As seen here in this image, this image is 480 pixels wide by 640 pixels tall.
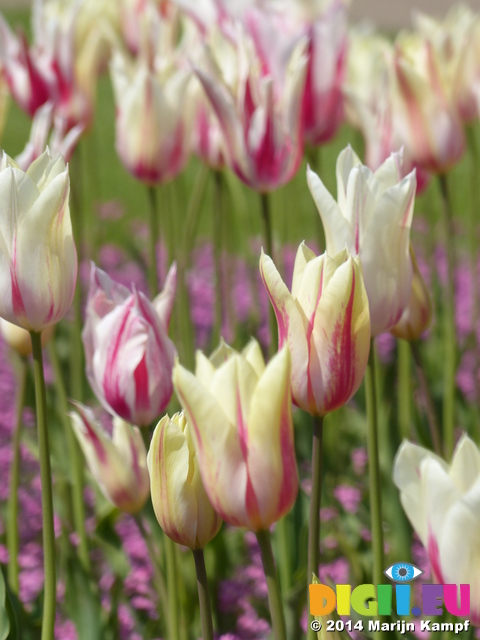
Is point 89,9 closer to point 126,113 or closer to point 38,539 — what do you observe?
point 126,113

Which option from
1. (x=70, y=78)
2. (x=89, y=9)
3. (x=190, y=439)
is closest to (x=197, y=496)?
(x=190, y=439)

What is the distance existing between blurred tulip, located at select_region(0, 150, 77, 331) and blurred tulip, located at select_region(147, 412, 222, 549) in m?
0.21

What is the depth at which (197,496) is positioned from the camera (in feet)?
2.53

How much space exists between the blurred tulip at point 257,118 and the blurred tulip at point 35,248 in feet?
1.61

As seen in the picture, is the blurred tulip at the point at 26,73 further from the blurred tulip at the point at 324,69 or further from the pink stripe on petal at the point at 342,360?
the pink stripe on petal at the point at 342,360

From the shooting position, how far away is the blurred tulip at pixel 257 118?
133cm

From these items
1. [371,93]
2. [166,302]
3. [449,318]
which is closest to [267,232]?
[166,302]

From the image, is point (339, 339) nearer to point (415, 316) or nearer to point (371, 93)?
point (415, 316)

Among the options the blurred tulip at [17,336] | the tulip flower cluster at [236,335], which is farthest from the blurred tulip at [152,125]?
the blurred tulip at [17,336]

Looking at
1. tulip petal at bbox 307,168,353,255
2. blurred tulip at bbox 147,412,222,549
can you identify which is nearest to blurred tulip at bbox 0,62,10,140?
tulip petal at bbox 307,168,353,255

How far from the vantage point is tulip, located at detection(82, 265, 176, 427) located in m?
1.00

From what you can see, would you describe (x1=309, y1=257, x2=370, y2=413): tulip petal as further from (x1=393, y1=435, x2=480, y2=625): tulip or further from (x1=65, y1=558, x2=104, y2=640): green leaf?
(x1=65, y1=558, x2=104, y2=640): green leaf

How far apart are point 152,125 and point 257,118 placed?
0.35 meters

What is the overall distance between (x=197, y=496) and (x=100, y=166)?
228 inches
